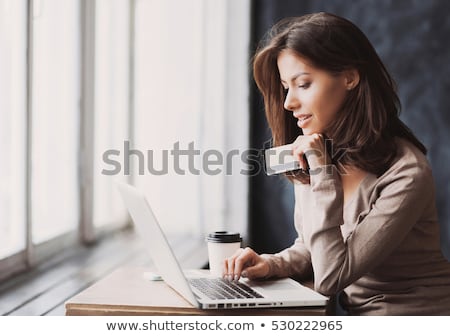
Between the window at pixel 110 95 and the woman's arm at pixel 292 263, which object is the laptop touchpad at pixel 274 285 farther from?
the window at pixel 110 95

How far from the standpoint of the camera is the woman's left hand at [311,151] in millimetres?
1285

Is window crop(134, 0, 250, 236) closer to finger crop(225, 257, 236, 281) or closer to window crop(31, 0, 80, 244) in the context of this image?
window crop(31, 0, 80, 244)

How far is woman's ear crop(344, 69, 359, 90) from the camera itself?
4.47 ft

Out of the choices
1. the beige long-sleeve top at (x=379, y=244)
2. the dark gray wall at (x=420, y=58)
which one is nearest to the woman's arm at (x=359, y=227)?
the beige long-sleeve top at (x=379, y=244)

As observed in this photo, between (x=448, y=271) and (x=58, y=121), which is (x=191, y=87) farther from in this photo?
(x=448, y=271)

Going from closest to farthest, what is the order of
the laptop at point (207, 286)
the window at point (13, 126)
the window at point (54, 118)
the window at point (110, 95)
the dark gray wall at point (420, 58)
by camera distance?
the laptop at point (207, 286) → the window at point (13, 126) → the window at point (54, 118) → the window at point (110, 95) → the dark gray wall at point (420, 58)

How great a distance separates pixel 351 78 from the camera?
137 centimetres

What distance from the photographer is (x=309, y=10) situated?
285cm

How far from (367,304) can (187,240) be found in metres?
1.43

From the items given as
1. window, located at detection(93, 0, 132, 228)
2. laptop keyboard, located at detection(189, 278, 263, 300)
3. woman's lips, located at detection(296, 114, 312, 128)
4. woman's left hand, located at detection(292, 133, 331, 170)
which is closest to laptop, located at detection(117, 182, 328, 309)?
laptop keyboard, located at detection(189, 278, 263, 300)

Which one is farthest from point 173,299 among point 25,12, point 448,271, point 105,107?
point 105,107

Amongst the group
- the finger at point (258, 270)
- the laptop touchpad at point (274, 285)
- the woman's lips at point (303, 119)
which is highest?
the woman's lips at point (303, 119)

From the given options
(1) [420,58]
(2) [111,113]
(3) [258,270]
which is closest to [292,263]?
(3) [258,270]
